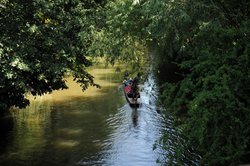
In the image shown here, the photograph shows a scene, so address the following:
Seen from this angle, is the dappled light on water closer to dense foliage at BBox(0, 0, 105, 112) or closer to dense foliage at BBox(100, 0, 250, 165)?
dense foliage at BBox(0, 0, 105, 112)

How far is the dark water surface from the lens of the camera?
17.6 metres

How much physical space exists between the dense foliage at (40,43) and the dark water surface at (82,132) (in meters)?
3.31

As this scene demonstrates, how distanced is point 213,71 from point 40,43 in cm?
680

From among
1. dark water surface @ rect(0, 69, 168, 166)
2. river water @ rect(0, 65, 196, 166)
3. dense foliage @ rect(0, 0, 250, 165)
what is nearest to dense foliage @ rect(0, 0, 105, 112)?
dense foliage @ rect(0, 0, 250, 165)

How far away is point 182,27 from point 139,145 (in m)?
9.15

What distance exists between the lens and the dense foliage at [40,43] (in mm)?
13414

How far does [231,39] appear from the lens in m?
10.3

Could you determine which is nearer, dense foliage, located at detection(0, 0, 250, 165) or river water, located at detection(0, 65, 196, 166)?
dense foliage, located at detection(0, 0, 250, 165)

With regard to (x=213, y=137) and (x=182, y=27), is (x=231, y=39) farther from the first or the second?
(x=213, y=137)

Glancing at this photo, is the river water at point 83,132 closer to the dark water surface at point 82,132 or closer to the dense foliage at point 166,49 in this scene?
the dark water surface at point 82,132

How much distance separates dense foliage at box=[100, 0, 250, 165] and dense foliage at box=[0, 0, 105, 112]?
4225mm

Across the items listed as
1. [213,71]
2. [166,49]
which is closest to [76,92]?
[166,49]

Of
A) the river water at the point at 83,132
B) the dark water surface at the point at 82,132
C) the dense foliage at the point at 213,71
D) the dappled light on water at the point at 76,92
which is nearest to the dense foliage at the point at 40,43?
the river water at the point at 83,132

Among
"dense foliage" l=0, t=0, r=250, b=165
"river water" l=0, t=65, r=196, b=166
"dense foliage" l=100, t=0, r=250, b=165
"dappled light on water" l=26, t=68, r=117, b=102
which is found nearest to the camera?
"dense foliage" l=100, t=0, r=250, b=165
